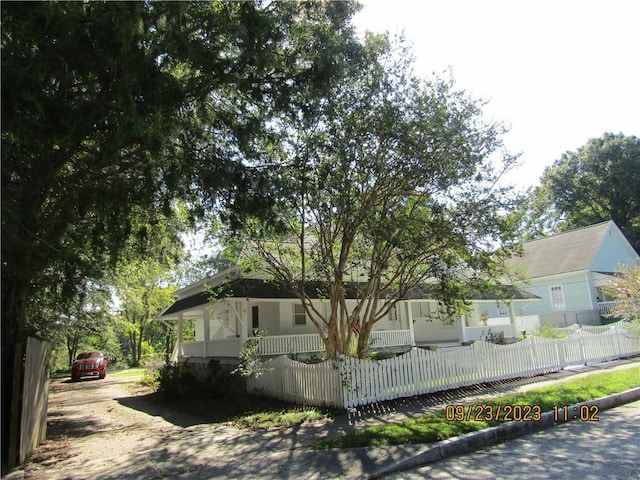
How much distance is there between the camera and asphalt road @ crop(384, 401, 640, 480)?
5.59 metres

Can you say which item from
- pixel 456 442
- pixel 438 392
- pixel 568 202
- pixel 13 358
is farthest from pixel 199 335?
pixel 568 202

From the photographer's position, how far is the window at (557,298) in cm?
3291

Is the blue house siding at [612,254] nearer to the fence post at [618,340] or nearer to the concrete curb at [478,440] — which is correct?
the fence post at [618,340]

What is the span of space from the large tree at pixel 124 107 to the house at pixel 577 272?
26815mm

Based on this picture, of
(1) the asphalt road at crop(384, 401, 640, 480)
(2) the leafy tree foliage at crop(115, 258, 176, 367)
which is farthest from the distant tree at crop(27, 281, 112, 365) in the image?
(1) the asphalt road at crop(384, 401, 640, 480)

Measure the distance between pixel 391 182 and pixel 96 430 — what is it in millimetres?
8923

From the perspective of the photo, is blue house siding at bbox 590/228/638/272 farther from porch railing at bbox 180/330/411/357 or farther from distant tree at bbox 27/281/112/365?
distant tree at bbox 27/281/112/365

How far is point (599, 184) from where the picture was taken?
47.5 metres

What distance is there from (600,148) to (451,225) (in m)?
45.9

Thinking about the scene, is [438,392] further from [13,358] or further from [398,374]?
[13,358]

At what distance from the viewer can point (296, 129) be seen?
10305 mm

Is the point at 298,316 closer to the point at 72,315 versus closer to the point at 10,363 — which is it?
the point at 72,315

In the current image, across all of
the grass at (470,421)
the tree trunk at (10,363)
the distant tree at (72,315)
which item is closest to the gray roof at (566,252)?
the grass at (470,421)

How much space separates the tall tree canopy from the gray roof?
715 centimetres
